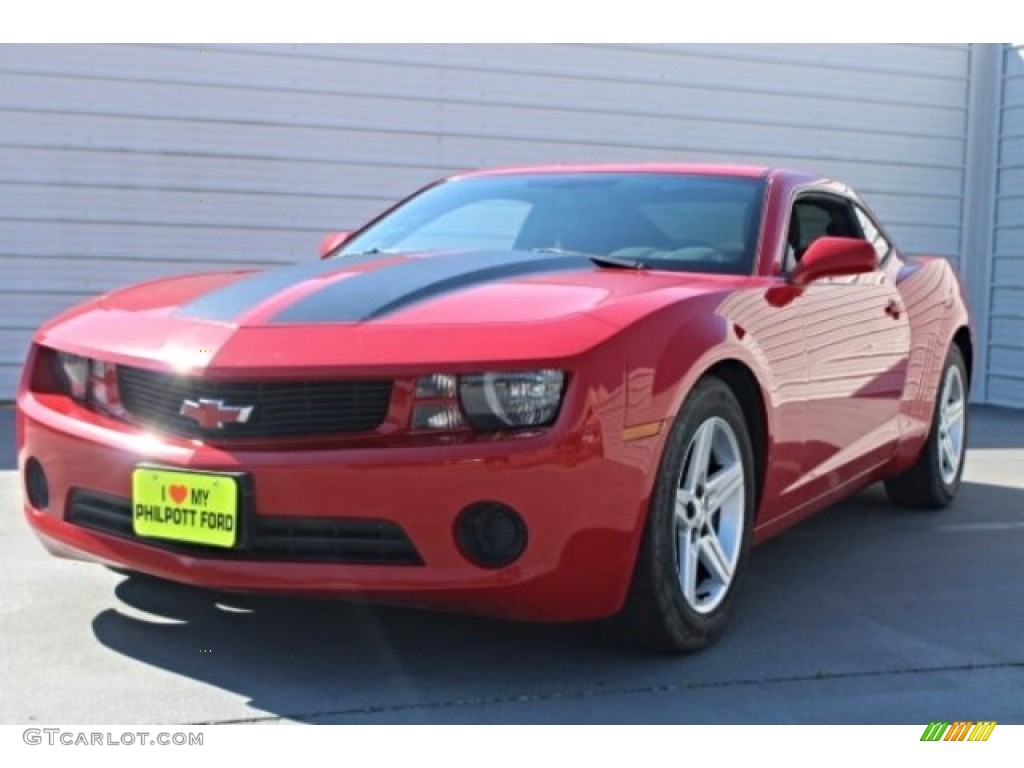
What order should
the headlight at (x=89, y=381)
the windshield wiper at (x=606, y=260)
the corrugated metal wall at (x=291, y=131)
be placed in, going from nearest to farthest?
the headlight at (x=89, y=381) → the windshield wiper at (x=606, y=260) → the corrugated metal wall at (x=291, y=131)

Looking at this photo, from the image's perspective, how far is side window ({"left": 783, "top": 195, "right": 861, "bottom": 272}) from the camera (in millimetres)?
4242

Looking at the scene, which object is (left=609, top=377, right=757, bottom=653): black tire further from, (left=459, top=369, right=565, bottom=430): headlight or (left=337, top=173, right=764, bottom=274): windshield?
(left=337, top=173, right=764, bottom=274): windshield

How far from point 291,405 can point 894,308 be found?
252 centimetres

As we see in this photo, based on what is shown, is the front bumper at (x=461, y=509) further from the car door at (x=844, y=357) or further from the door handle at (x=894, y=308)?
the door handle at (x=894, y=308)

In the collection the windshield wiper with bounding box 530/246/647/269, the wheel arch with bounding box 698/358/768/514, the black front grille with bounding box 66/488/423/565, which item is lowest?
the black front grille with bounding box 66/488/423/565

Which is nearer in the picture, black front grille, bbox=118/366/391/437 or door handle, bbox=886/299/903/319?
black front grille, bbox=118/366/391/437

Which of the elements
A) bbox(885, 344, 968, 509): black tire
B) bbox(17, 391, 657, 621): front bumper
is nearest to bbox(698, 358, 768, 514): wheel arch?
bbox(17, 391, 657, 621): front bumper

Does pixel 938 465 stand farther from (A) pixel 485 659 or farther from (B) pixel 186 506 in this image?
(B) pixel 186 506

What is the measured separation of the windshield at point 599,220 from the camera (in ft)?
12.9

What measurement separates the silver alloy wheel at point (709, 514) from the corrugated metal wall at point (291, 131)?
564 centimetres

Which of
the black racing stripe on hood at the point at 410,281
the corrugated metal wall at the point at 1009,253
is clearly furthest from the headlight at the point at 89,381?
the corrugated metal wall at the point at 1009,253
